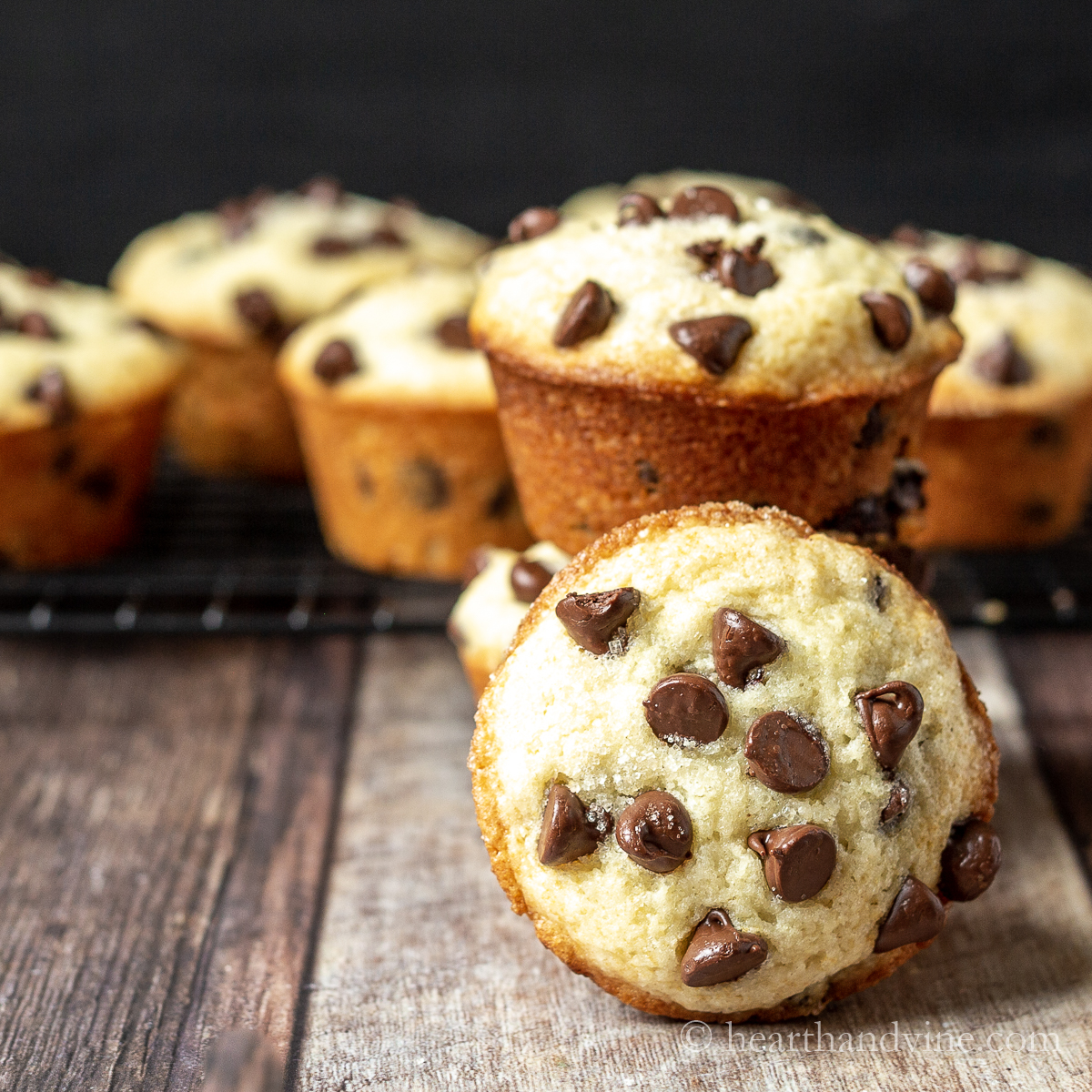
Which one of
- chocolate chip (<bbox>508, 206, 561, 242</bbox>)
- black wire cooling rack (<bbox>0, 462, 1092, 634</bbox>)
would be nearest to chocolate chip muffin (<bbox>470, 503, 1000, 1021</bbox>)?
chocolate chip (<bbox>508, 206, 561, 242</bbox>)

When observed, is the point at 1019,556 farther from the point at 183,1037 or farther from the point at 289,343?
the point at 183,1037

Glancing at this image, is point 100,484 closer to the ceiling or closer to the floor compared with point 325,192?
closer to the floor

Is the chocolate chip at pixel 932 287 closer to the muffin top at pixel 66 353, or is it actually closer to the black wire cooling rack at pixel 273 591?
the black wire cooling rack at pixel 273 591

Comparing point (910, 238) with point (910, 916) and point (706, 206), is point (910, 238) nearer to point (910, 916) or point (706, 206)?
point (706, 206)

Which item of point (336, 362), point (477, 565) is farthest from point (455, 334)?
point (477, 565)

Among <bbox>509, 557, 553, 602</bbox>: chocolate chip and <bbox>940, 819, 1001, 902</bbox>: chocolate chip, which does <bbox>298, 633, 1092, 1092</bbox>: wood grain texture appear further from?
<bbox>509, 557, 553, 602</bbox>: chocolate chip

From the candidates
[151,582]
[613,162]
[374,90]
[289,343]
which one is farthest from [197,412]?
[613,162]

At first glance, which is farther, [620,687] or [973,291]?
[973,291]
